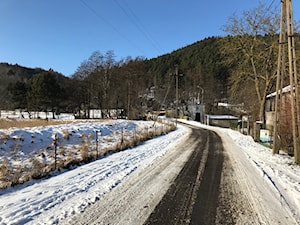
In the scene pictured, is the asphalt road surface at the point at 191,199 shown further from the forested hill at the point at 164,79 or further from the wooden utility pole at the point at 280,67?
the forested hill at the point at 164,79

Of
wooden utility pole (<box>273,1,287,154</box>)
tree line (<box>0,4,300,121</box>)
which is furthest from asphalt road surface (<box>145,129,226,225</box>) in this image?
tree line (<box>0,4,300,121</box>)

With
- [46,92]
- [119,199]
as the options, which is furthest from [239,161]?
[46,92]

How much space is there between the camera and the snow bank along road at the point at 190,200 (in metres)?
4.47

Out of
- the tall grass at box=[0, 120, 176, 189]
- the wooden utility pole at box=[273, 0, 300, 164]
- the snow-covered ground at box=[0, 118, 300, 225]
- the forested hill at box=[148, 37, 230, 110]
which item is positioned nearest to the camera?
the snow-covered ground at box=[0, 118, 300, 225]

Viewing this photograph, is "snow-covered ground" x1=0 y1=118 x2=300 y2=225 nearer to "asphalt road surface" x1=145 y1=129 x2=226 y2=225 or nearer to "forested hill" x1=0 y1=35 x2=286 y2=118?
"asphalt road surface" x1=145 y1=129 x2=226 y2=225

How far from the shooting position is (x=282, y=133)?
14.4 m

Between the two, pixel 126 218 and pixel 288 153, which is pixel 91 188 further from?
pixel 288 153

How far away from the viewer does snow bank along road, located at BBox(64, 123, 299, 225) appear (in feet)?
14.7

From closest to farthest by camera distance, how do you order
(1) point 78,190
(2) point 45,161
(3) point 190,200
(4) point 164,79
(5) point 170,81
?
(3) point 190,200
(1) point 78,190
(2) point 45,161
(5) point 170,81
(4) point 164,79

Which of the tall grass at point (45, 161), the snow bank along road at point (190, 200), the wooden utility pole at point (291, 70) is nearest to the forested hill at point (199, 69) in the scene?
the wooden utility pole at point (291, 70)

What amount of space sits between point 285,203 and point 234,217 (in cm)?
162

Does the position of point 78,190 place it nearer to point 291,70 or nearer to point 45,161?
point 45,161

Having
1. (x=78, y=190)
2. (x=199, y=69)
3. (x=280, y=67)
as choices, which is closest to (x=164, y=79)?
(x=199, y=69)

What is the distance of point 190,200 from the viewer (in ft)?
17.9
